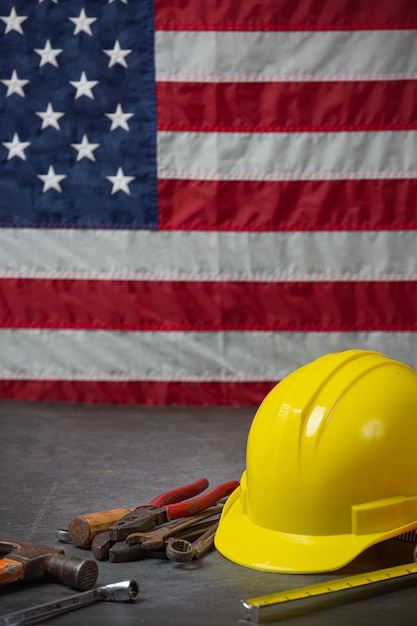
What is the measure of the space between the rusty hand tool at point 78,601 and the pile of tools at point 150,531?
0.21 m

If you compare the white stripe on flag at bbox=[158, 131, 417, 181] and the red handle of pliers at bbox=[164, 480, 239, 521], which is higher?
the white stripe on flag at bbox=[158, 131, 417, 181]

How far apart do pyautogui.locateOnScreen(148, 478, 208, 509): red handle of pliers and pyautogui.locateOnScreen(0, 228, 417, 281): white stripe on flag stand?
1577mm

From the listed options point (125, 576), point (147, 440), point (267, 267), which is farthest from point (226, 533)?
point (267, 267)

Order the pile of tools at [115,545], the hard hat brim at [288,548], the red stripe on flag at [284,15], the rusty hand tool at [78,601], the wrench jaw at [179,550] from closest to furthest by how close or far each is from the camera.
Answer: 1. the rusty hand tool at [78,601]
2. the pile of tools at [115,545]
3. the hard hat brim at [288,548]
4. the wrench jaw at [179,550]
5. the red stripe on flag at [284,15]

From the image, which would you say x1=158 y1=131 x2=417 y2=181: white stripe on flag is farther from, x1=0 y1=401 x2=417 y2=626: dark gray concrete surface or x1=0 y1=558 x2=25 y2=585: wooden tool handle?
x1=0 y1=558 x2=25 y2=585: wooden tool handle

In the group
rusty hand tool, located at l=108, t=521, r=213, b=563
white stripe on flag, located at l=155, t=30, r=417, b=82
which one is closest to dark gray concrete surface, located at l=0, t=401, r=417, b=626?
rusty hand tool, located at l=108, t=521, r=213, b=563

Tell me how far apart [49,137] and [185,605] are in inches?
101

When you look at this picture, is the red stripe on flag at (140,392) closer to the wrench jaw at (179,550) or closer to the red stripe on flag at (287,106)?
the red stripe on flag at (287,106)

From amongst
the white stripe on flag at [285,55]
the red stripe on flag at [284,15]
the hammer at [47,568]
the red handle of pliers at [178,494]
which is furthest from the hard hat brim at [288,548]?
the red stripe on flag at [284,15]

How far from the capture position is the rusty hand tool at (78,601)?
1.87m

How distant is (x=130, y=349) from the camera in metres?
4.14

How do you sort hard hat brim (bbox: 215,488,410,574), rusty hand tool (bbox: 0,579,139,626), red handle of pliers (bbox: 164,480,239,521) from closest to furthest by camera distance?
rusty hand tool (bbox: 0,579,139,626) → hard hat brim (bbox: 215,488,410,574) → red handle of pliers (bbox: 164,480,239,521)

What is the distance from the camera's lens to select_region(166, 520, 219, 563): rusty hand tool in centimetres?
220

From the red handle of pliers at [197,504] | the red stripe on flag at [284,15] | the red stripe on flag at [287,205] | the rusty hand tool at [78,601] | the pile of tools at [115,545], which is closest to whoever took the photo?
the rusty hand tool at [78,601]
